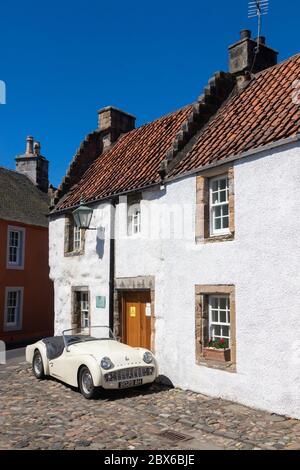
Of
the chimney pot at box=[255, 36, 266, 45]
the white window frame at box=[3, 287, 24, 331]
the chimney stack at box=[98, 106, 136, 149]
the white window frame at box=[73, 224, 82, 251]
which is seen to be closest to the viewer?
the chimney pot at box=[255, 36, 266, 45]

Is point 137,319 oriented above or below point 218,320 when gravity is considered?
below

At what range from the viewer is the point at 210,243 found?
32.6 ft

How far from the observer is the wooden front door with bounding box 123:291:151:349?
39.1 ft

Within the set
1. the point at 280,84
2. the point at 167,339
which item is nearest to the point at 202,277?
the point at 167,339

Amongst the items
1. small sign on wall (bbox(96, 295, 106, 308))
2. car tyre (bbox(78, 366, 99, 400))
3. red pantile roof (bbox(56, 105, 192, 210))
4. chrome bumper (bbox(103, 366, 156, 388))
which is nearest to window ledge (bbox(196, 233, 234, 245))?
red pantile roof (bbox(56, 105, 192, 210))

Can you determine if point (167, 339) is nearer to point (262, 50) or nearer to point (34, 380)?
point (34, 380)

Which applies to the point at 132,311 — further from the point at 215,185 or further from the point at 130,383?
the point at 215,185

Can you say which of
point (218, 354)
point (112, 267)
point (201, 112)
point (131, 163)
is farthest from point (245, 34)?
point (218, 354)

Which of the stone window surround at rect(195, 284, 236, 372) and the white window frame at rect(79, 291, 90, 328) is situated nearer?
the stone window surround at rect(195, 284, 236, 372)

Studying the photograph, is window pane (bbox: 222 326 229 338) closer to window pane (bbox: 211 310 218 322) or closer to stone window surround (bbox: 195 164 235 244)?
window pane (bbox: 211 310 218 322)

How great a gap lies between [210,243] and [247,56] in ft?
19.5

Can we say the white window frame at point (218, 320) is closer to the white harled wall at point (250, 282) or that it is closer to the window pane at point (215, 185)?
the white harled wall at point (250, 282)

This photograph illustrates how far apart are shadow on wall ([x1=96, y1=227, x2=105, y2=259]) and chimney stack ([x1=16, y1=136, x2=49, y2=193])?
14.0m

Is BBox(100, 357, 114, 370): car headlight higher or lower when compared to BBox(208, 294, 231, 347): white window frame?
lower
